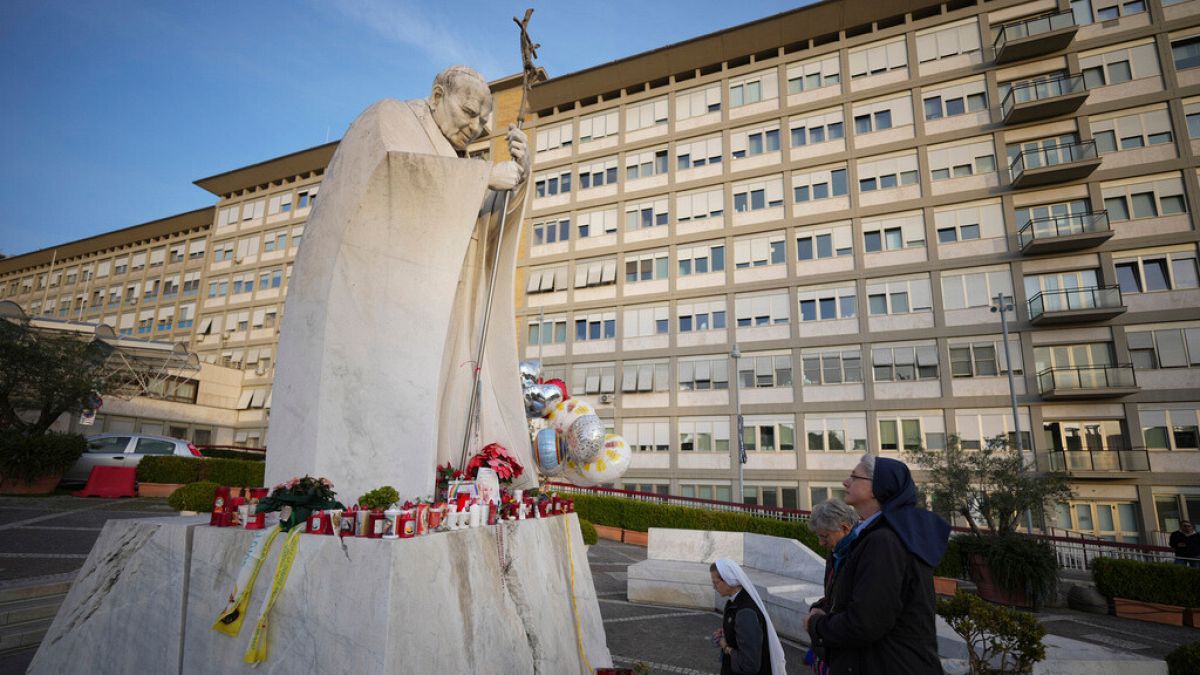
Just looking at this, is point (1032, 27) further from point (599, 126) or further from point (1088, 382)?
point (599, 126)

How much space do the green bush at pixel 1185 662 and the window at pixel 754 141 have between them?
28.8 m

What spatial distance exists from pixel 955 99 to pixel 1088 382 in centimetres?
→ 1337

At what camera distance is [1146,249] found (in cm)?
2402

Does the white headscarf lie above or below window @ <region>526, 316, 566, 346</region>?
below

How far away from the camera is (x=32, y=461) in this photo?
15203 millimetres

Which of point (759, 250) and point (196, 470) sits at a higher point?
point (759, 250)

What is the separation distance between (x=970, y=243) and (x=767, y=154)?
10163mm

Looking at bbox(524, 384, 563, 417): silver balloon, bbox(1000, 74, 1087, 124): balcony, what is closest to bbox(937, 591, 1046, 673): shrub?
bbox(524, 384, 563, 417): silver balloon

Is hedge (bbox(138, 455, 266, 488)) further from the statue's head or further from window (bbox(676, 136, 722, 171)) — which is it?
window (bbox(676, 136, 722, 171))

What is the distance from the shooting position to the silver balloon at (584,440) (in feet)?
29.9

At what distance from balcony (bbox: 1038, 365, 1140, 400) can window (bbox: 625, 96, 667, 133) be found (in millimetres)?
21663

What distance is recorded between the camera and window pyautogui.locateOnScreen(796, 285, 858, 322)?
2819cm

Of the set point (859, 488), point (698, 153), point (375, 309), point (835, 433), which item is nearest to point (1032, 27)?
point (698, 153)

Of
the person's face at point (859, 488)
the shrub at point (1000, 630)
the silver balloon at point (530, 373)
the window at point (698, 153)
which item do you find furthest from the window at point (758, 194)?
the person's face at point (859, 488)
